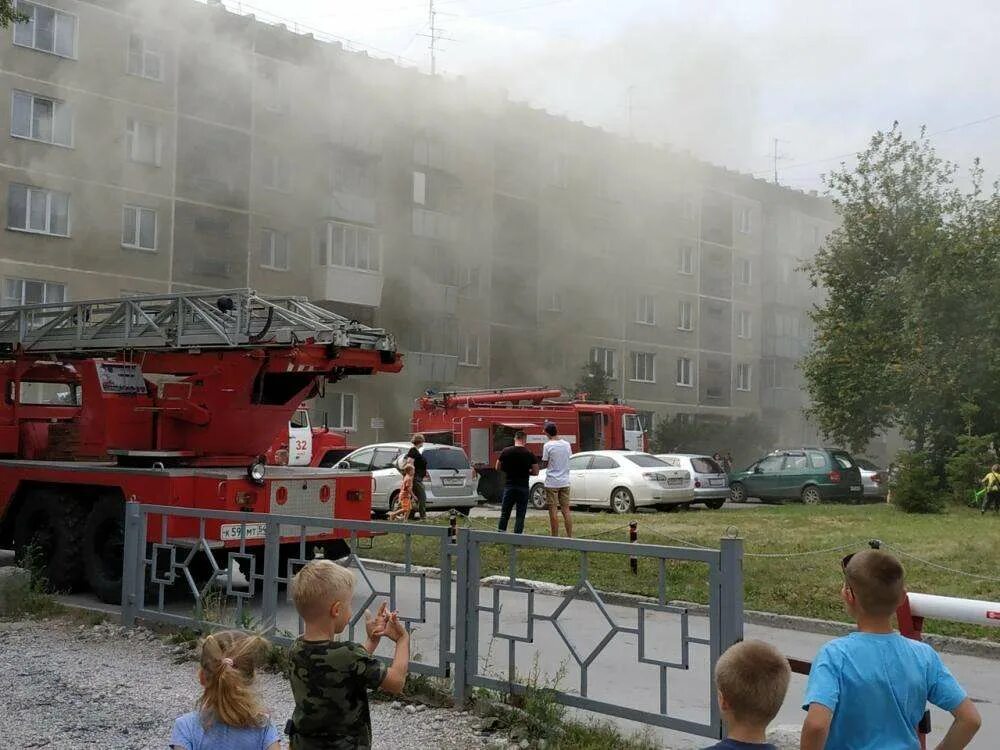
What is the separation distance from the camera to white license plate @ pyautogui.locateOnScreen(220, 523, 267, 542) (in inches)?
305

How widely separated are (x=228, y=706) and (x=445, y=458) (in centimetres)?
1706

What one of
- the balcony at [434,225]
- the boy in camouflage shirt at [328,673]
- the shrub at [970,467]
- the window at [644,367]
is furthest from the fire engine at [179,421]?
the window at [644,367]

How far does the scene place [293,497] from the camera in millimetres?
9898

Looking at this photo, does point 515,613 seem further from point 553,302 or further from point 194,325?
point 553,302

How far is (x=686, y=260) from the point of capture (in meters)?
47.1

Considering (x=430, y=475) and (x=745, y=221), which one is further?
(x=745, y=221)

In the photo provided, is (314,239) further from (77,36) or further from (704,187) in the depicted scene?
(704,187)

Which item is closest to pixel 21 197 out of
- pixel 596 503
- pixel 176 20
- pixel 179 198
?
pixel 179 198

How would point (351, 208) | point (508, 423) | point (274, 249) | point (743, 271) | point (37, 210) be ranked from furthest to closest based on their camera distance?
point (743, 271)
point (351, 208)
point (274, 249)
point (37, 210)
point (508, 423)

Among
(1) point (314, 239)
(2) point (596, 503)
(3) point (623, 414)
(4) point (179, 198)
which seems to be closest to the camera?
(2) point (596, 503)

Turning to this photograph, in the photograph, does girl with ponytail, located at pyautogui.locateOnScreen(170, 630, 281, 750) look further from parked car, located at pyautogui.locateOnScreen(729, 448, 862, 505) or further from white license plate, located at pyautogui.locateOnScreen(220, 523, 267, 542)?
parked car, located at pyautogui.locateOnScreen(729, 448, 862, 505)

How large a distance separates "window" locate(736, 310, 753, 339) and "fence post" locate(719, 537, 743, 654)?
4735 centimetres

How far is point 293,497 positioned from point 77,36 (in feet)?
78.0

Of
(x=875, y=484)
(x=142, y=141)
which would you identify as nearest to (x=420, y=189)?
(x=142, y=141)
